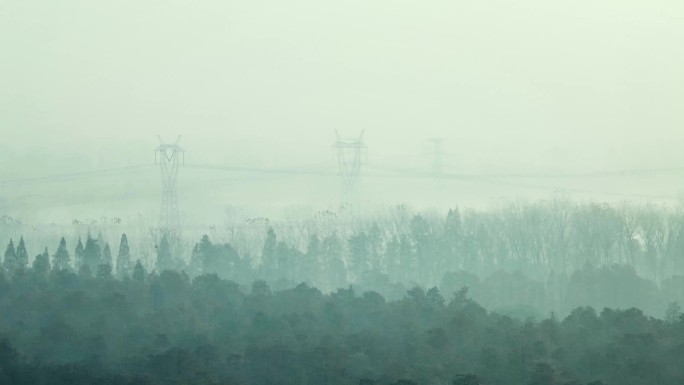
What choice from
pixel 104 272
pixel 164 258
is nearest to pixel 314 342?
pixel 104 272

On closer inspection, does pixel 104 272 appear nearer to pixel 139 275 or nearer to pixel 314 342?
pixel 139 275

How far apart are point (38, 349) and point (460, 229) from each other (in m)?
35.2

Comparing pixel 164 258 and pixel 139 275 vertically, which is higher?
pixel 139 275

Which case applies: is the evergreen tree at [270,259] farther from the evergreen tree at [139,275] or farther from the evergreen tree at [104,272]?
the evergreen tree at [104,272]

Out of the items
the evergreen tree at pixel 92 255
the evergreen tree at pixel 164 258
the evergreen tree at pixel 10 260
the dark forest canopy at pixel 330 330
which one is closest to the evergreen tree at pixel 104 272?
the dark forest canopy at pixel 330 330

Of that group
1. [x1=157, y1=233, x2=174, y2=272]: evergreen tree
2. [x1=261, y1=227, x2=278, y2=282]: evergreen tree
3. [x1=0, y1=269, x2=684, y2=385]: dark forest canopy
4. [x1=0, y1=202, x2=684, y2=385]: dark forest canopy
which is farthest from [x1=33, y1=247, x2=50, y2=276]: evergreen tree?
[x1=261, y1=227, x2=278, y2=282]: evergreen tree

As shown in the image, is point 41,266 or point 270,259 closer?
point 41,266

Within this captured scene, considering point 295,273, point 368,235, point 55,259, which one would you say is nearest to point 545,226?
point 368,235

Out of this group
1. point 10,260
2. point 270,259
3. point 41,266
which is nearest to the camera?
point 41,266

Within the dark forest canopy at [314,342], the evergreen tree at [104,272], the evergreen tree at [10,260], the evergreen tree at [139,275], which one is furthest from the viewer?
the evergreen tree at [10,260]

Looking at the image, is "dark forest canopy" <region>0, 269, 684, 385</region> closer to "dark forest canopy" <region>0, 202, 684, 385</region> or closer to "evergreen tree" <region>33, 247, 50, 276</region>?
"dark forest canopy" <region>0, 202, 684, 385</region>

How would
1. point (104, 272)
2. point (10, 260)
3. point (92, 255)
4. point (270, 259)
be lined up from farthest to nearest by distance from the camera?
point (270, 259) → point (92, 255) → point (10, 260) → point (104, 272)

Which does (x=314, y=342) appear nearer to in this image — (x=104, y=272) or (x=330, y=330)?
(x=330, y=330)

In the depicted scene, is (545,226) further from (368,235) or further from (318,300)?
(318,300)
